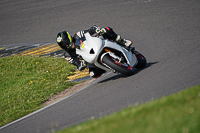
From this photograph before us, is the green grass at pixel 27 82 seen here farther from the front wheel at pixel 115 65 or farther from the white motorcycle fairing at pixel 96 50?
the front wheel at pixel 115 65

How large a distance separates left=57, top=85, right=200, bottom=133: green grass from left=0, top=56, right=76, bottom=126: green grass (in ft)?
13.9

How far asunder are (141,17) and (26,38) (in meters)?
5.30

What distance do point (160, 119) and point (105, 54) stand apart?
12.4ft

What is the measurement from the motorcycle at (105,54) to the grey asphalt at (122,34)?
34 centimetres

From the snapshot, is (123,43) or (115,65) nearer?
(115,65)

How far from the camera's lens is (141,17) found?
11992 mm

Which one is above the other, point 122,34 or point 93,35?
point 93,35

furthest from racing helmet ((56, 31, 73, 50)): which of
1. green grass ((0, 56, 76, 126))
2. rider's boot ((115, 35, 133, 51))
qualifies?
green grass ((0, 56, 76, 126))

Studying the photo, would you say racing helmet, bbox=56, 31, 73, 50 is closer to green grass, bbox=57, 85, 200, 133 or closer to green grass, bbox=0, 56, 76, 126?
green grass, bbox=0, 56, 76, 126

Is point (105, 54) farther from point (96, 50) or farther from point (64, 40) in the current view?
point (64, 40)

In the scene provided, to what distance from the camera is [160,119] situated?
10.9 ft

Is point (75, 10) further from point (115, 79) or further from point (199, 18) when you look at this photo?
point (115, 79)

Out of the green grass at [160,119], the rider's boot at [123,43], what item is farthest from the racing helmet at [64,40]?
the green grass at [160,119]

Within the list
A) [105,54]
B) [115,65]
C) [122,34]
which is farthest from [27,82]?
[115,65]
